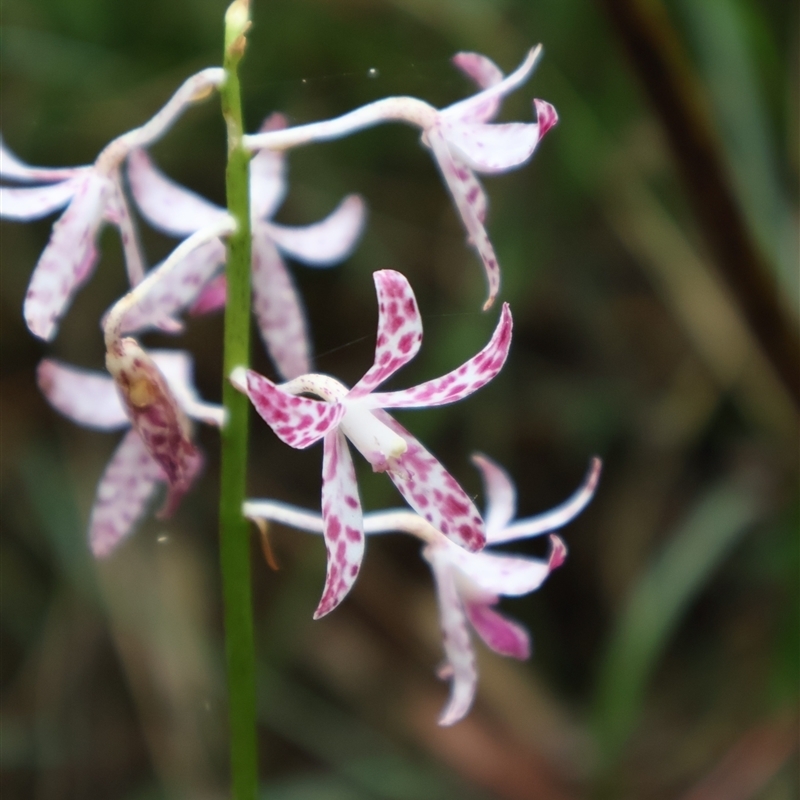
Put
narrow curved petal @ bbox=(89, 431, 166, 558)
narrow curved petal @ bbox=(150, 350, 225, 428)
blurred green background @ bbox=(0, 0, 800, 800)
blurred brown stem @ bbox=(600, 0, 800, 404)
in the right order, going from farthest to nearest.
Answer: blurred green background @ bbox=(0, 0, 800, 800), blurred brown stem @ bbox=(600, 0, 800, 404), narrow curved petal @ bbox=(89, 431, 166, 558), narrow curved petal @ bbox=(150, 350, 225, 428)

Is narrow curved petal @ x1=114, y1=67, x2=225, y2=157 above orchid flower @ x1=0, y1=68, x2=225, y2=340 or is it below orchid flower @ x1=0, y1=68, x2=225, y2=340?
above

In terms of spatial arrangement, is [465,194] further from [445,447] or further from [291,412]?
[445,447]

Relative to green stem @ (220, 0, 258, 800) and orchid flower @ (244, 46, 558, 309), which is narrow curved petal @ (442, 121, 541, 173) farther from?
green stem @ (220, 0, 258, 800)

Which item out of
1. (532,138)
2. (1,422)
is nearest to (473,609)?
(532,138)

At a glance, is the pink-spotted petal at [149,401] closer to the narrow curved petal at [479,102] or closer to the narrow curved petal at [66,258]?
the narrow curved petal at [66,258]

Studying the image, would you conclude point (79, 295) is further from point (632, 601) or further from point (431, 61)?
point (632, 601)

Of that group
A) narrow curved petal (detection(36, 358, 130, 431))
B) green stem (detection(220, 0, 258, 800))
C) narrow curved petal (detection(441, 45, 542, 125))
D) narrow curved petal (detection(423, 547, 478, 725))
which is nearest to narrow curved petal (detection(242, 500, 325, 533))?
green stem (detection(220, 0, 258, 800))
